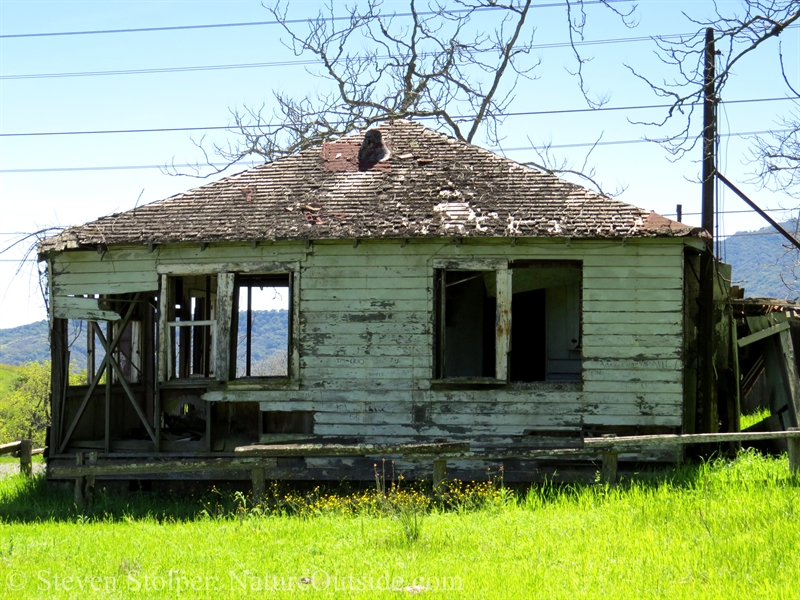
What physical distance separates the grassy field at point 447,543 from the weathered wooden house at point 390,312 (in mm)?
1016

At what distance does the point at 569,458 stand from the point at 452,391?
1.88 metres

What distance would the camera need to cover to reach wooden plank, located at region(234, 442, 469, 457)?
1155cm

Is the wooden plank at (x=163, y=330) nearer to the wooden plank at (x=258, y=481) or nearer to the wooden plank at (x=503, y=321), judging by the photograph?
the wooden plank at (x=258, y=481)

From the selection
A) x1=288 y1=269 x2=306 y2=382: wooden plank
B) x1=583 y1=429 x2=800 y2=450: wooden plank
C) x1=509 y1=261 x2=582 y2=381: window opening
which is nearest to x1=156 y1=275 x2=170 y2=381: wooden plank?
x1=288 y1=269 x2=306 y2=382: wooden plank

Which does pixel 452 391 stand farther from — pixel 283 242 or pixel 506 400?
pixel 283 242

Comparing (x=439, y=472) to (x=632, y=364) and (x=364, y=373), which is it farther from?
(x=632, y=364)

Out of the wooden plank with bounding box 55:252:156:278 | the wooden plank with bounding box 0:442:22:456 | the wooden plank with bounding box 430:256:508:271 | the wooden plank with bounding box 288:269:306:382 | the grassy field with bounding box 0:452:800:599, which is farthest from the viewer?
the wooden plank with bounding box 0:442:22:456

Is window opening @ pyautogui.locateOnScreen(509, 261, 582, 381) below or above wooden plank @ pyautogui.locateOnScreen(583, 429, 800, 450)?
above

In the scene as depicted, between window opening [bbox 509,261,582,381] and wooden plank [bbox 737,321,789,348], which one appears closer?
wooden plank [bbox 737,321,789,348]

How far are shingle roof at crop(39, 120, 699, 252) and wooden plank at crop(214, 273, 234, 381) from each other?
0.72 m

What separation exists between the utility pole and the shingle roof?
3.32 ft

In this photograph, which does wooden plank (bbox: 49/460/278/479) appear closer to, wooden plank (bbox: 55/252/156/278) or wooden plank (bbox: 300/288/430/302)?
wooden plank (bbox: 300/288/430/302)

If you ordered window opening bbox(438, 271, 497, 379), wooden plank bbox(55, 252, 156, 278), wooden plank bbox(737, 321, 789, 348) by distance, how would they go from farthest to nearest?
1. window opening bbox(438, 271, 497, 379)
2. wooden plank bbox(55, 252, 156, 278)
3. wooden plank bbox(737, 321, 789, 348)

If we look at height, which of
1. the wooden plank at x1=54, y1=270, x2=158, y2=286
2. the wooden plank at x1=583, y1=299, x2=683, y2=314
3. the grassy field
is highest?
the wooden plank at x1=54, y1=270, x2=158, y2=286
